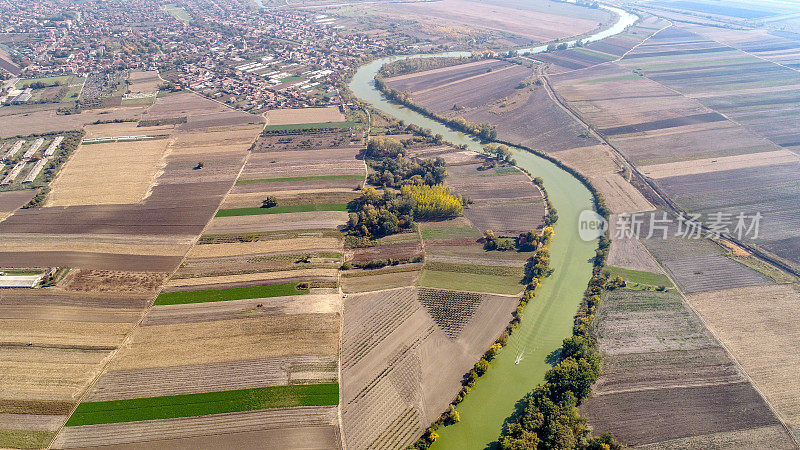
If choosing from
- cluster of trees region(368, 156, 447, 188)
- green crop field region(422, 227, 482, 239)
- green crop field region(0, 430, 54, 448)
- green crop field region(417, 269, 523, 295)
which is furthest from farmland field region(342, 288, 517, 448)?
cluster of trees region(368, 156, 447, 188)

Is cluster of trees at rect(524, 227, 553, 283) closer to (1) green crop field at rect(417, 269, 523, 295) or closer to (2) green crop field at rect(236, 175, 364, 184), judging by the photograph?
(1) green crop field at rect(417, 269, 523, 295)

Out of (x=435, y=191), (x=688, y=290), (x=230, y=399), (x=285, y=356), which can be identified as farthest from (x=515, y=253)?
(x=230, y=399)

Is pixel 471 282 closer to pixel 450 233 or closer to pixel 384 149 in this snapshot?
pixel 450 233

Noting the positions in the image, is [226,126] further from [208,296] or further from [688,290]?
[688,290]

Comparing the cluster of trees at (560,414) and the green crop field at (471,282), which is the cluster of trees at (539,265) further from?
the cluster of trees at (560,414)

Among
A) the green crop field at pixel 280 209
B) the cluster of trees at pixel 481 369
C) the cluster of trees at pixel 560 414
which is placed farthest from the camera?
the green crop field at pixel 280 209

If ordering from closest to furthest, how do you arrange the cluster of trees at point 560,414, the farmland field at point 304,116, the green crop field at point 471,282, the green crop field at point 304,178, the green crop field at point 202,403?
the cluster of trees at point 560,414
the green crop field at point 202,403
the green crop field at point 471,282
the green crop field at point 304,178
the farmland field at point 304,116

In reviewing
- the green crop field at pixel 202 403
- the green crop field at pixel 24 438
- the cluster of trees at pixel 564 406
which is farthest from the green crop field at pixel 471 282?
the green crop field at pixel 24 438
